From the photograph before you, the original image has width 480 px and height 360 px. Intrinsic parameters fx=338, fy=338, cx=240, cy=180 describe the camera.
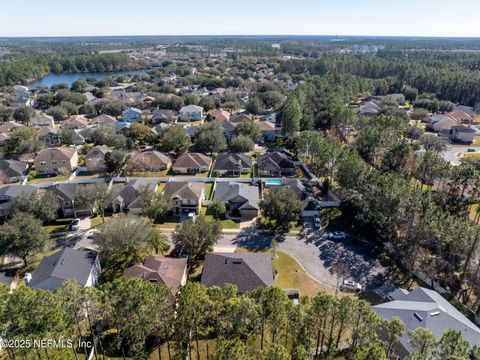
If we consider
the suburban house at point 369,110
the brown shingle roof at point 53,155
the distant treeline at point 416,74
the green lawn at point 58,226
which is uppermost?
the distant treeline at point 416,74

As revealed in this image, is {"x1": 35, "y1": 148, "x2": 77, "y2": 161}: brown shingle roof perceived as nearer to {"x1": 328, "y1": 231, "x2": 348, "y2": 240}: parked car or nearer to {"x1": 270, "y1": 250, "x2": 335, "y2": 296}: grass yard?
{"x1": 270, "y1": 250, "x2": 335, "y2": 296}: grass yard

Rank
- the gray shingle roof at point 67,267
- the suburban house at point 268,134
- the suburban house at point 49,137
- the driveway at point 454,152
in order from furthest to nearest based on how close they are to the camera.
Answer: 1. the suburban house at point 268,134
2. the suburban house at point 49,137
3. the driveway at point 454,152
4. the gray shingle roof at point 67,267

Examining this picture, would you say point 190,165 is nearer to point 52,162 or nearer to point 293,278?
point 52,162

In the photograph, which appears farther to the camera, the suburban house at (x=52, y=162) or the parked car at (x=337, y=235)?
the suburban house at (x=52, y=162)

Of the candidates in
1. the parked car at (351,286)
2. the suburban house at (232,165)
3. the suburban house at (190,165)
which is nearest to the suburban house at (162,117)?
the suburban house at (190,165)

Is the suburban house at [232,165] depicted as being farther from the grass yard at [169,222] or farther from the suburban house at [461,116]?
the suburban house at [461,116]

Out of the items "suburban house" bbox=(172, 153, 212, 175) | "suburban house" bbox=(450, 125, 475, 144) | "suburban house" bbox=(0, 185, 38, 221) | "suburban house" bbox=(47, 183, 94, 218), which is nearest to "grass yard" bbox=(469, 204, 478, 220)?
"suburban house" bbox=(450, 125, 475, 144)
